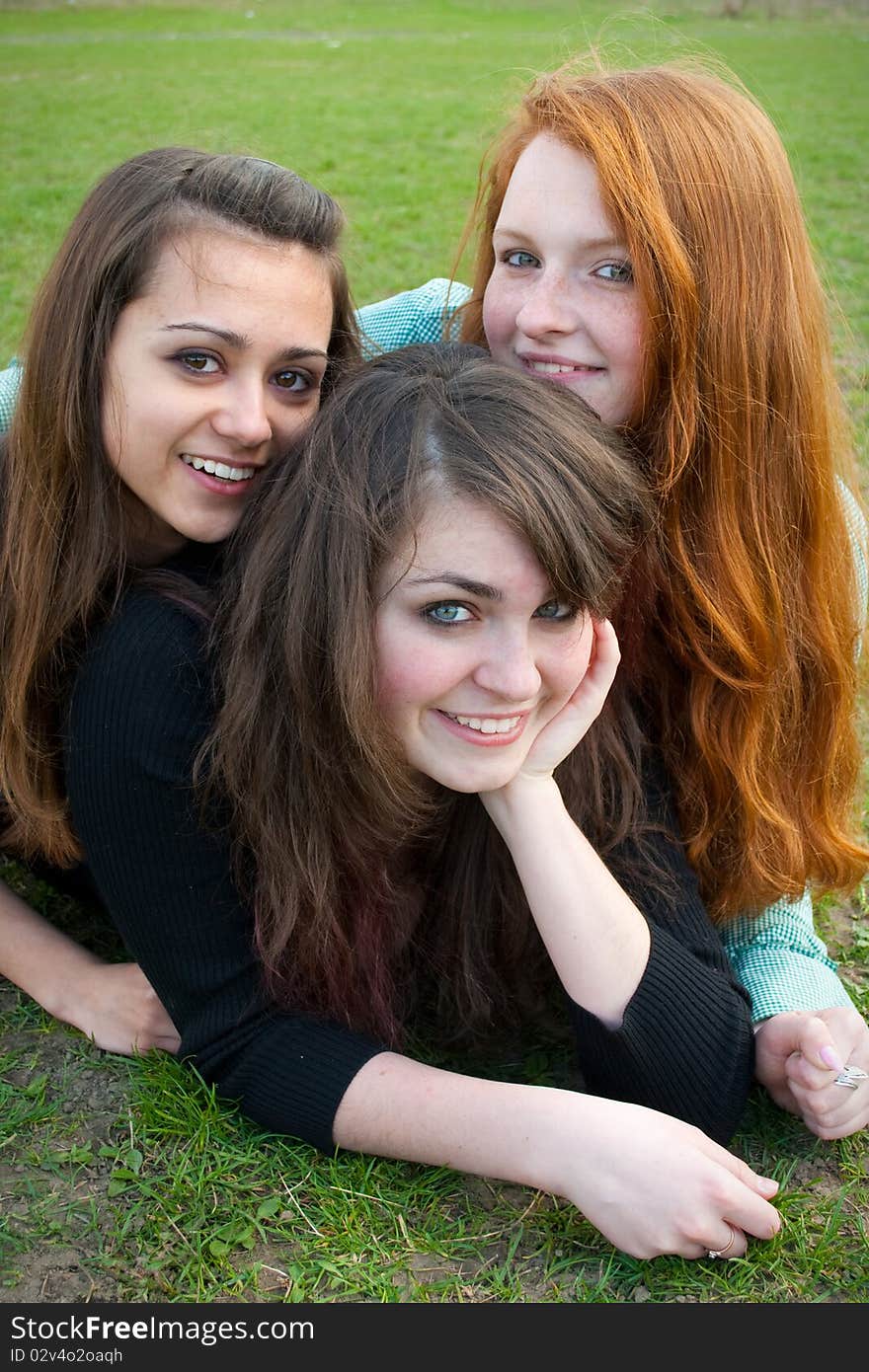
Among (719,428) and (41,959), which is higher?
(719,428)

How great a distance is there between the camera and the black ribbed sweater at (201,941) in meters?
2.37

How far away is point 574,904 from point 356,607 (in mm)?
665

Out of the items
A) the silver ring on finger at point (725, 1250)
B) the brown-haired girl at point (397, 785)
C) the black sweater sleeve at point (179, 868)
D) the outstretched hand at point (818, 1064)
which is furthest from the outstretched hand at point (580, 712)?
the silver ring on finger at point (725, 1250)

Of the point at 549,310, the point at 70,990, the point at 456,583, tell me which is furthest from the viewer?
the point at 70,990

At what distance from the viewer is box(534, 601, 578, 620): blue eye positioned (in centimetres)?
230

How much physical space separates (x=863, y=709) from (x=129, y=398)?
2.42 metres

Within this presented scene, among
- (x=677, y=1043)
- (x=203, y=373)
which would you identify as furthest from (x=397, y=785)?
(x=203, y=373)

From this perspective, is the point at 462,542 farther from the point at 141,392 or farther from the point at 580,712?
the point at 141,392

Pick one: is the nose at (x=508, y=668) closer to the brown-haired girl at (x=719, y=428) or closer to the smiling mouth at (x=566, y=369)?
the brown-haired girl at (x=719, y=428)

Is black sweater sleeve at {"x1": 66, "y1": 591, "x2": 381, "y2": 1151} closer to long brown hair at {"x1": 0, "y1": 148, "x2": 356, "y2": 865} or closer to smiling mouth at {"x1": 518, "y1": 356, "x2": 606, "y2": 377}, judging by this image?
long brown hair at {"x1": 0, "y1": 148, "x2": 356, "y2": 865}

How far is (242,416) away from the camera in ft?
8.29

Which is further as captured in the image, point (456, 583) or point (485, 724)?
point (485, 724)

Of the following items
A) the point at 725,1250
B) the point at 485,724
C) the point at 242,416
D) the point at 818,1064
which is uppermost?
the point at 242,416

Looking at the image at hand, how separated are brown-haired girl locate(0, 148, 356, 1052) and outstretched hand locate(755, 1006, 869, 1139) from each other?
1.19 meters
